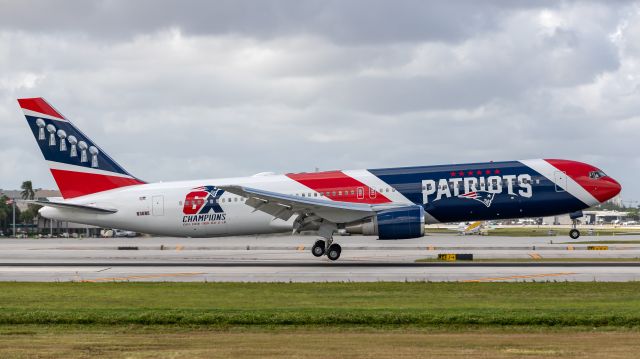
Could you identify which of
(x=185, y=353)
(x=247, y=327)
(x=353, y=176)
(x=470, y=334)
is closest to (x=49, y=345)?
(x=185, y=353)

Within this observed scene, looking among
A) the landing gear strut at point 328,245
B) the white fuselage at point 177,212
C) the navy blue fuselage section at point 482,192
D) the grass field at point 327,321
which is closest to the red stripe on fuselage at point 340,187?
the white fuselage at point 177,212

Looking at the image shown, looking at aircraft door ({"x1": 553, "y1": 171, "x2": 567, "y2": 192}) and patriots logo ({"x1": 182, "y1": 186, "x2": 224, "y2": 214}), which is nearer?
aircraft door ({"x1": 553, "y1": 171, "x2": 567, "y2": 192})

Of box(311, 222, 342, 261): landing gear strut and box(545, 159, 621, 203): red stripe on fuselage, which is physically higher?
box(545, 159, 621, 203): red stripe on fuselage

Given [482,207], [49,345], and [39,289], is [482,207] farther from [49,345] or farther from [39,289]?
[49,345]

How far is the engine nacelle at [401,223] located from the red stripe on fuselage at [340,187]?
213 centimetres

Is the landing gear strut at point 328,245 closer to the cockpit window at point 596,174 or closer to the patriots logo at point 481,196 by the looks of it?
the patriots logo at point 481,196

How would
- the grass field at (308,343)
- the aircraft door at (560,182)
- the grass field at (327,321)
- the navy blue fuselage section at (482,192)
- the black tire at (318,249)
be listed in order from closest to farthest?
the grass field at (308,343) < the grass field at (327,321) < the navy blue fuselage section at (482,192) < the aircraft door at (560,182) < the black tire at (318,249)

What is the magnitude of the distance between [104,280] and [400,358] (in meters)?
18.9

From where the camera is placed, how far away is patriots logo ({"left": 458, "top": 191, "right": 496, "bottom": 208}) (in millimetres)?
39125

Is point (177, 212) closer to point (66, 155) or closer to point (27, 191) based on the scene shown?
point (66, 155)

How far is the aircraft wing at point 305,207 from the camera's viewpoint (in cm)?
3775

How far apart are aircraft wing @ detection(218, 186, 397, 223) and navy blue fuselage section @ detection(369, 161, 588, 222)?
1.75 meters

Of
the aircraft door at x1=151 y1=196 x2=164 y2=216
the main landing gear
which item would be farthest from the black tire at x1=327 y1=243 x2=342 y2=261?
the aircraft door at x1=151 y1=196 x2=164 y2=216

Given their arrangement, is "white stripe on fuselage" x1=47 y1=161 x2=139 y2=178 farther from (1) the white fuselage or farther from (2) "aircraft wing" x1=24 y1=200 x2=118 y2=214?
(2) "aircraft wing" x1=24 y1=200 x2=118 y2=214
